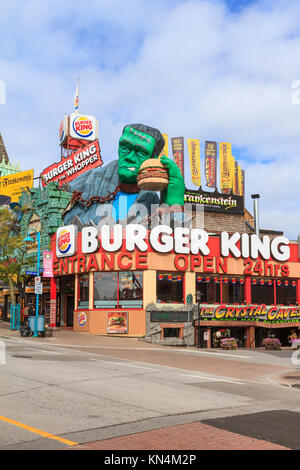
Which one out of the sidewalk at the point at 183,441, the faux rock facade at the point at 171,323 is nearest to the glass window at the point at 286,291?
the faux rock facade at the point at 171,323

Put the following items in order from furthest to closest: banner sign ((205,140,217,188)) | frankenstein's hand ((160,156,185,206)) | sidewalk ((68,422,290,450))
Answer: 1. banner sign ((205,140,217,188))
2. frankenstein's hand ((160,156,185,206))
3. sidewalk ((68,422,290,450))

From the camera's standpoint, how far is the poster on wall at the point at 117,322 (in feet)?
116

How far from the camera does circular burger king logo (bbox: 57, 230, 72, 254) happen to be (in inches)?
1542

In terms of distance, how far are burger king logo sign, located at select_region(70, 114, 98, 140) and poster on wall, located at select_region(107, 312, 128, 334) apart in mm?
27286

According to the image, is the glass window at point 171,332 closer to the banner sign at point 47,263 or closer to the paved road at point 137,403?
the banner sign at point 47,263

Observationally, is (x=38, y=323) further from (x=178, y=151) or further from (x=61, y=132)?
(x=178, y=151)

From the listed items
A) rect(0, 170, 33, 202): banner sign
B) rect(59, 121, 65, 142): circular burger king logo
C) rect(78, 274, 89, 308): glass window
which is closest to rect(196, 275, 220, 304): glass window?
rect(78, 274, 89, 308): glass window

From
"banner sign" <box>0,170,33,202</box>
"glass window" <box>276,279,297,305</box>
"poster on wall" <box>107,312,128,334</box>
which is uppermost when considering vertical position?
"banner sign" <box>0,170,33,202</box>

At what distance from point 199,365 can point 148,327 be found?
520 inches

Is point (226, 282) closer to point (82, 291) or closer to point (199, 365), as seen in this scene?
point (82, 291)

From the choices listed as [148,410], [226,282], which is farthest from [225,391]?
[226,282]

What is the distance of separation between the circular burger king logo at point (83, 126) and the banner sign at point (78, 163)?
555 centimetres

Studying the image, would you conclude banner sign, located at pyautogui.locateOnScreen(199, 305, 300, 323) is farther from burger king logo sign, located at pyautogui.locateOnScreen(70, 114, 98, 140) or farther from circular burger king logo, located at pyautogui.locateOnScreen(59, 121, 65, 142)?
circular burger king logo, located at pyautogui.locateOnScreen(59, 121, 65, 142)

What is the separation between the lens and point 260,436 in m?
8.87
